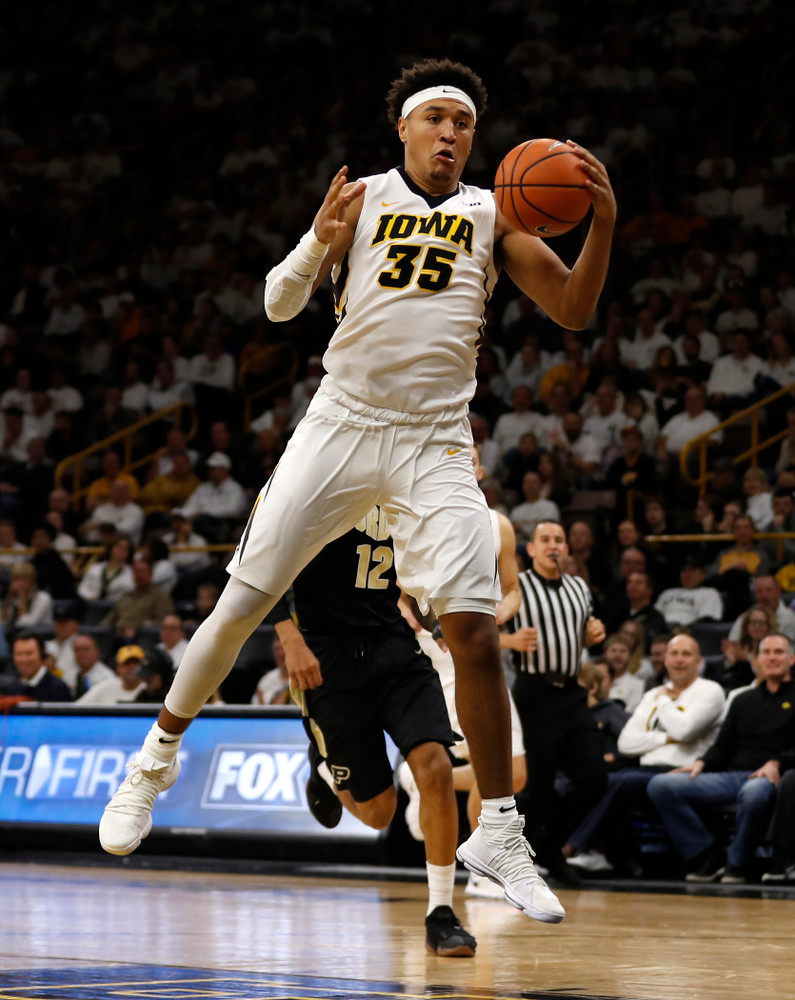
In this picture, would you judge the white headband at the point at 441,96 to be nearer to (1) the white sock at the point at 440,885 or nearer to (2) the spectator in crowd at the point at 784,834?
(1) the white sock at the point at 440,885

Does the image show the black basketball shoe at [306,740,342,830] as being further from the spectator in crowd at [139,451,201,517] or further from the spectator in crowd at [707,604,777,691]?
the spectator in crowd at [139,451,201,517]

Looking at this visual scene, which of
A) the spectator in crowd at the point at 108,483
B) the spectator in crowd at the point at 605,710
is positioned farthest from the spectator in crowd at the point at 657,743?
the spectator in crowd at the point at 108,483

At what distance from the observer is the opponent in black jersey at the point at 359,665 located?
5.96m

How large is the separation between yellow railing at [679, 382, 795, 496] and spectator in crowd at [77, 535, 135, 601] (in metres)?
4.95

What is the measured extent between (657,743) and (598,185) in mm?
5782

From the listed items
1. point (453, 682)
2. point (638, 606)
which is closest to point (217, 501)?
point (638, 606)

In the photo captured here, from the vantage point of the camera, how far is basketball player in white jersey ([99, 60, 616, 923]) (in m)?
4.57

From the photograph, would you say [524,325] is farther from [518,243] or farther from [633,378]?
[518,243]

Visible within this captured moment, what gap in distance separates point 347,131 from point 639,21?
3692 millimetres

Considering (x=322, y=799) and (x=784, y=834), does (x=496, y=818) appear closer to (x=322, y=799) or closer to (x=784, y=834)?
(x=322, y=799)

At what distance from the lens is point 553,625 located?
8961 mm

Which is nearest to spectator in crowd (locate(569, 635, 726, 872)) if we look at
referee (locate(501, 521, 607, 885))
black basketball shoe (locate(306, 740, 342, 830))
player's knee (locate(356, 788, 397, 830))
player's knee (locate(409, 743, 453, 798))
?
referee (locate(501, 521, 607, 885))

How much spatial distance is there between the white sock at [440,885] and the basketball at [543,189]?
222 cm

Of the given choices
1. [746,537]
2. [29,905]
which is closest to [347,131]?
[746,537]
